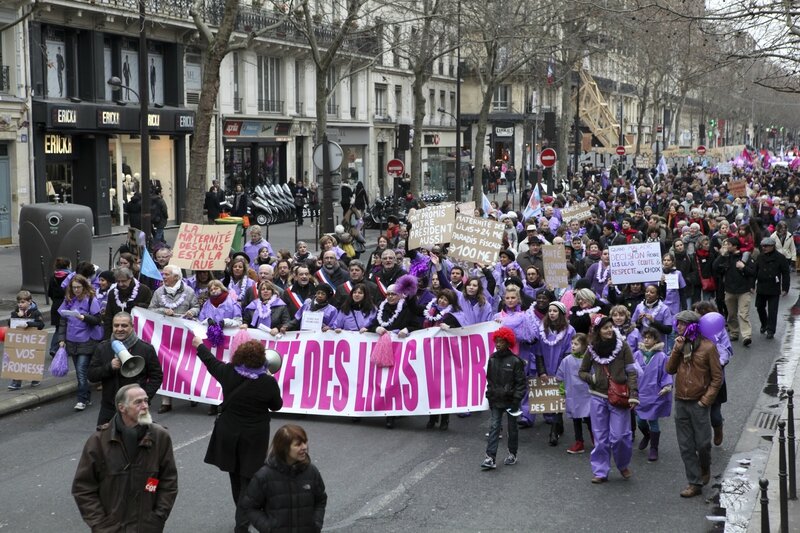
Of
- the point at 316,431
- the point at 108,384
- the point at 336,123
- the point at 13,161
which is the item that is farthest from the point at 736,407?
the point at 336,123

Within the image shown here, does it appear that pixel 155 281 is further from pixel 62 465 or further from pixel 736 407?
pixel 736 407

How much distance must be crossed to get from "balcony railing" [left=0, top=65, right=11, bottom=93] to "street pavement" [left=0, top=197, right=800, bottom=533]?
17.7 m

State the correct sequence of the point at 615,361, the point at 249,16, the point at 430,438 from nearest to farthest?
1. the point at 615,361
2. the point at 430,438
3. the point at 249,16

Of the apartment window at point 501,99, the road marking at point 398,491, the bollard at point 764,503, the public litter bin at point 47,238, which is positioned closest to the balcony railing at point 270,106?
the public litter bin at point 47,238

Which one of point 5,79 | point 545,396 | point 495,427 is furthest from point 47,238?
point 495,427

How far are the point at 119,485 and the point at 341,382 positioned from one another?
559 cm

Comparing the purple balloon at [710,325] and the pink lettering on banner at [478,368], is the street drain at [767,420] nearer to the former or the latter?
the purple balloon at [710,325]

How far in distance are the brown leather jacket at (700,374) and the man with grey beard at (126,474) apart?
4.83 m

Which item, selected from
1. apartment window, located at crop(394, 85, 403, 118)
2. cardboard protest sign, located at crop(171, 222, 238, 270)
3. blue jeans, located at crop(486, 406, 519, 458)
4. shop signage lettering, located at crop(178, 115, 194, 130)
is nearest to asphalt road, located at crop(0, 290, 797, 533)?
blue jeans, located at crop(486, 406, 519, 458)

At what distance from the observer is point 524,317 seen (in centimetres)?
1099

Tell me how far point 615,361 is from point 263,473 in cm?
445

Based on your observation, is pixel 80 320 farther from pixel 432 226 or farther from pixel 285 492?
pixel 285 492

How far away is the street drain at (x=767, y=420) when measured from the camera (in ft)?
37.9

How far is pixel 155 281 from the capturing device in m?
15.1
